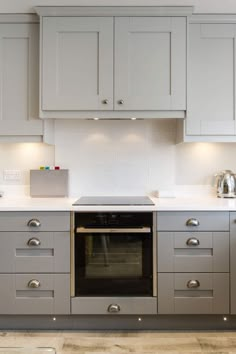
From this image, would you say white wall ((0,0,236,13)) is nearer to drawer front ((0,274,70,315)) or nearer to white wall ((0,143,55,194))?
white wall ((0,143,55,194))

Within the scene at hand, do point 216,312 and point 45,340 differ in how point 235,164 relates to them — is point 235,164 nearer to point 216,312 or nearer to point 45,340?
point 216,312

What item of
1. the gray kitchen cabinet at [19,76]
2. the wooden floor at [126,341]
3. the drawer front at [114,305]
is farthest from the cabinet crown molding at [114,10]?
the wooden floor at [126,341]

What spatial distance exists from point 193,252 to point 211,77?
133 cm

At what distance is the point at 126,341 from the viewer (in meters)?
1.94

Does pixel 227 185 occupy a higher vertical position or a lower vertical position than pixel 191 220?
higher

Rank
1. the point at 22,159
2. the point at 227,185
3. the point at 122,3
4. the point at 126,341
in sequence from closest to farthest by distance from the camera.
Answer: the point at 126,341, the point at 122,3, the point at 227,185, the point at 22,159

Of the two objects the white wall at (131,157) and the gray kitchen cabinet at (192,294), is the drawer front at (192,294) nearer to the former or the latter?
the gray kitchen cabinet at (192,294)

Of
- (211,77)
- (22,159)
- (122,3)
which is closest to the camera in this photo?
(122,3)

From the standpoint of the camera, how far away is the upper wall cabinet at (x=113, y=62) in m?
2.14

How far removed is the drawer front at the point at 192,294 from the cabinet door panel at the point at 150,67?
1.24 metres

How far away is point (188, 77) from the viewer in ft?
7.13

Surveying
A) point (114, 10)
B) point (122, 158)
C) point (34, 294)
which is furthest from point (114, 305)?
point (114, 10)

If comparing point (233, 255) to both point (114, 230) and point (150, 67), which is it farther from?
point (150, 67)

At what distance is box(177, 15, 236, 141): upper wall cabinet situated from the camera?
2.21 metres
